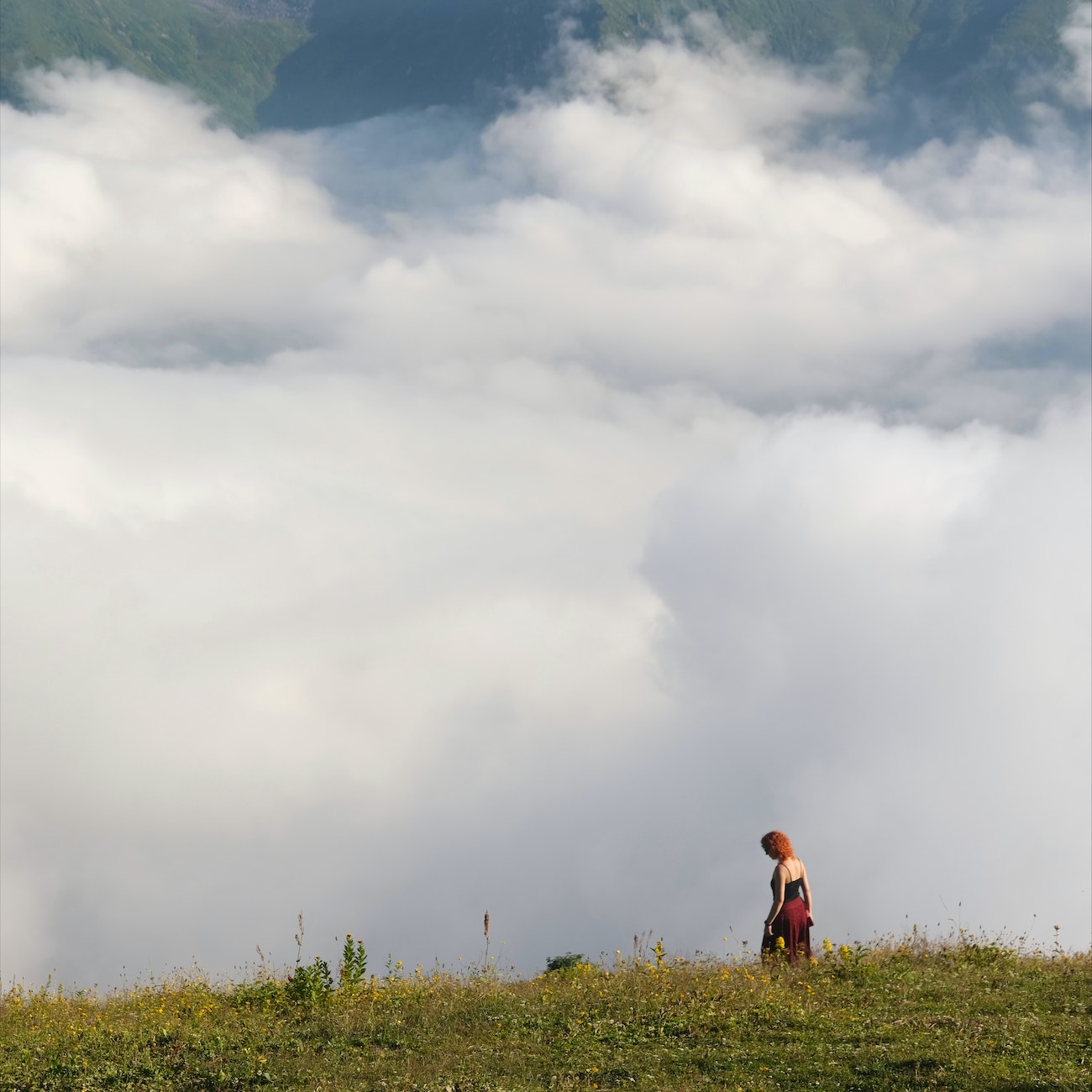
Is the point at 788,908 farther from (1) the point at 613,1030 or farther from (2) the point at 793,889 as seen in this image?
(1) the point at 613,1030

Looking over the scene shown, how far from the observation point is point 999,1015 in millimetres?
12414

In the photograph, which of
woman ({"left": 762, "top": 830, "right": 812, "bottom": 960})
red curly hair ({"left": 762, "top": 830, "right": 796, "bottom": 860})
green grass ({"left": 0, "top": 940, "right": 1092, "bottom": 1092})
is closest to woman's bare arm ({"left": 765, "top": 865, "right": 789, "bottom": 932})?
woman ({"left": 762, "top": 830, "right": 812, "bottom": 960})

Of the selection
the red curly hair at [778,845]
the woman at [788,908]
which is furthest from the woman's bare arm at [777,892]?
→ the red curly hair at [778,845]

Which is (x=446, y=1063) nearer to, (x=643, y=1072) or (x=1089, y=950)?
(x=643, y=1072)

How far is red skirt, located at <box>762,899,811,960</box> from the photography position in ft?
49.8

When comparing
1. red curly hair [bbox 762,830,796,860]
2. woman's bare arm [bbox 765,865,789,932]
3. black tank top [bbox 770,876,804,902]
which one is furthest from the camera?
black tank top [bbox 770,876,804,902]

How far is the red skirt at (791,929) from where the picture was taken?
1516 centimetres

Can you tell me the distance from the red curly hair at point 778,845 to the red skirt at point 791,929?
0.63m

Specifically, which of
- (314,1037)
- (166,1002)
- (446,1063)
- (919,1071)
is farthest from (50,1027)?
(919,1071)

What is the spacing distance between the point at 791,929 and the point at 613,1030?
3.75 m

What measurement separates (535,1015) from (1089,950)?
8.21 metres

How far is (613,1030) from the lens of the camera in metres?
12.4

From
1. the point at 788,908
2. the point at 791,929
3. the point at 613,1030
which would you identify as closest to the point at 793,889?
A: the point at 788,908

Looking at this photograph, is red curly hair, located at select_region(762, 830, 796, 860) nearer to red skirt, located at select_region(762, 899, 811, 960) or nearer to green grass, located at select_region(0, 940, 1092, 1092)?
red skirt, located at select_region(762, 899, 811, 960)
